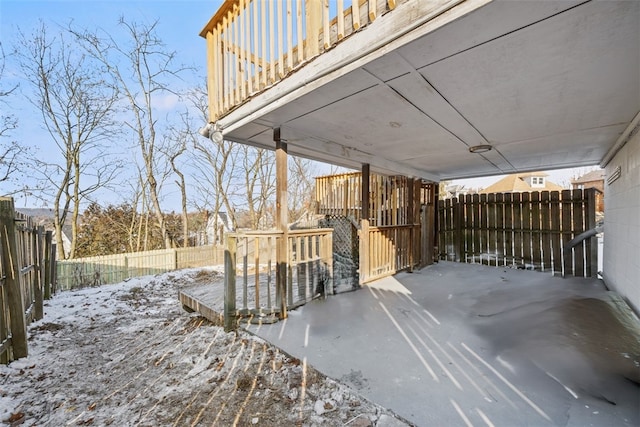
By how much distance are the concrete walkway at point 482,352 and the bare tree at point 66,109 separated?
411 inches

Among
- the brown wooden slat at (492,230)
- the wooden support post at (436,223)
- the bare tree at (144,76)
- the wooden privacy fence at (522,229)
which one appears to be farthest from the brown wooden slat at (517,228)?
the bare tree at (144,76)

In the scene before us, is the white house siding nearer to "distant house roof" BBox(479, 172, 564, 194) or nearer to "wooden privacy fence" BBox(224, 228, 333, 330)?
"wooden privacy fence" BBox(224, 228, 333, 330)

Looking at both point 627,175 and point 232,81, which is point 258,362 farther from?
point 627,175

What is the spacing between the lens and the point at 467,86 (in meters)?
2.22

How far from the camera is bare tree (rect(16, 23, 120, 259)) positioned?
348 inches

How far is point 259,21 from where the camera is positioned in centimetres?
261

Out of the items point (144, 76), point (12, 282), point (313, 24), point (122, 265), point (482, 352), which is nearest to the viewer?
point (313, 24)

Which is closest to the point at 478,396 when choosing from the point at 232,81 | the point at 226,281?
the point at 226,281

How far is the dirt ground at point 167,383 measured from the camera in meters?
1.84

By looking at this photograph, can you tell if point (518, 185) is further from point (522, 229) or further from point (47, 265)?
point (47, 265)

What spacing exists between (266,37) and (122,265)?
8.38m

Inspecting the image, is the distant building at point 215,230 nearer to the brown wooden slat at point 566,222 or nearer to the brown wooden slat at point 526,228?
the brown wooden slat at point 526,228

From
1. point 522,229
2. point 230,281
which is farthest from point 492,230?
point 230,281

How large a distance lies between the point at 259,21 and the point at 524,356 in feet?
12.7
